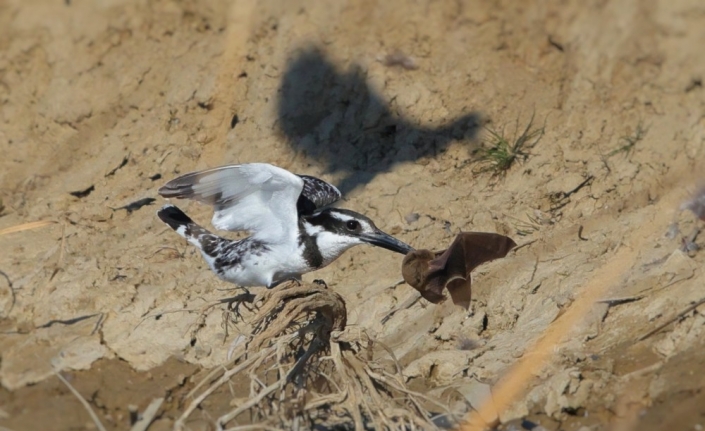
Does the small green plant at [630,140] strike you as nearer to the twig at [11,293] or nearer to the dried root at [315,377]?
the dried root at [315,377]

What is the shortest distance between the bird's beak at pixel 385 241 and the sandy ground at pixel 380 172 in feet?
1.43

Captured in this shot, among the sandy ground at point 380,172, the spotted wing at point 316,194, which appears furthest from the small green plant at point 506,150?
the spotted wing at point 316,194

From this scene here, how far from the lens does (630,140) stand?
576cm

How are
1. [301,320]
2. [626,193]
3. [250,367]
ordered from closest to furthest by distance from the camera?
[250,367] < [301,320] < [626,193]

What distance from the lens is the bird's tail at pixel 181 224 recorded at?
563 cm

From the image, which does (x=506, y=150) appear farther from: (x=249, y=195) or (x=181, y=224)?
(x=181, y=224)

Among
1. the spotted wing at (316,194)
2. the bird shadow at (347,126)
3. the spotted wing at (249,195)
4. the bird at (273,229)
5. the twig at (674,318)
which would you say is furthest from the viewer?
the bird shadow at (347,126)

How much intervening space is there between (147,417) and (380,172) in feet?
7.59

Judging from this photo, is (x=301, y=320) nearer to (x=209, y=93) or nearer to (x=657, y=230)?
(x=657, y=230)

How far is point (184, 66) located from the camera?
718 cm

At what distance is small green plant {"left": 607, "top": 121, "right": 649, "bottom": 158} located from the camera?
5.73m

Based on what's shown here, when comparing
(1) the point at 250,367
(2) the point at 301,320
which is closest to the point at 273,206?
(2) the point at 301,320

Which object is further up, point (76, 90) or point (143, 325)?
point (76, 90)

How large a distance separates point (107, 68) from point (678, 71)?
391 centimetres
